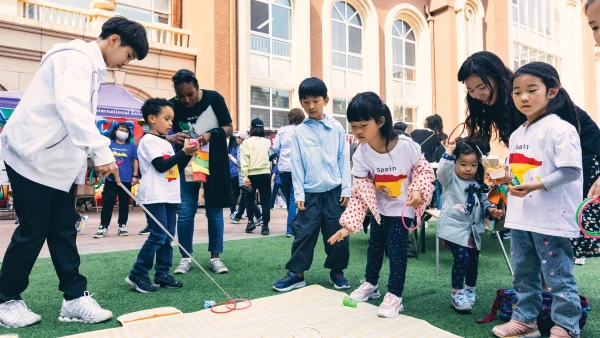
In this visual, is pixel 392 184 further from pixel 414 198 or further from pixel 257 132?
pixel 257 132

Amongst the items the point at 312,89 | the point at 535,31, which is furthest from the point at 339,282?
the point at 535,31

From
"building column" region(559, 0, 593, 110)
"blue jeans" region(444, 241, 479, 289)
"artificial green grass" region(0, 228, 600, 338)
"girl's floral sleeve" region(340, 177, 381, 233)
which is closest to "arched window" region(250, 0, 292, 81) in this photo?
"artificial green grass" region(0, 228, 600, 338)

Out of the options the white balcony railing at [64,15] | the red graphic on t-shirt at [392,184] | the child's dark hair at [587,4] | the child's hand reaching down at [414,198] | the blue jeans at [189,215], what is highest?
the white balcony railing at [64,15]

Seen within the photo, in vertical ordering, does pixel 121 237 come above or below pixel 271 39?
below

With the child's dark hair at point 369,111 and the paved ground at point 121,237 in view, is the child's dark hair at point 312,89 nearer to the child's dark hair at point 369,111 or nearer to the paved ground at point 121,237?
the child's dark hair at point 369,111

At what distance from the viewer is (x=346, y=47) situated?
1448 cm

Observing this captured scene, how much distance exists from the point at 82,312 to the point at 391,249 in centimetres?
187

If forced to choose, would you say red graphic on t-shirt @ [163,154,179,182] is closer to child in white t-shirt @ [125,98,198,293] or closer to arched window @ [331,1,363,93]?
child in white t-shirt @ [125,98,198,293]

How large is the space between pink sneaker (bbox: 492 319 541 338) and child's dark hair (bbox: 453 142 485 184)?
1.08 m

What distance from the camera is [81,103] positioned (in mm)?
2271

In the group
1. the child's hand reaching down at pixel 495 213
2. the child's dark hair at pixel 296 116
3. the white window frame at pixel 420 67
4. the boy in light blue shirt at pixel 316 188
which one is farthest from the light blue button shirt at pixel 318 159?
the white window frame at pixel 420 67

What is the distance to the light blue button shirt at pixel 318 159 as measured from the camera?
322 centimetres

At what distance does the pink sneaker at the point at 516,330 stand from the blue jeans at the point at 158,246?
222 centimetres

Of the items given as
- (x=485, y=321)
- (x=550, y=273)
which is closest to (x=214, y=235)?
(x=485, y=321)
